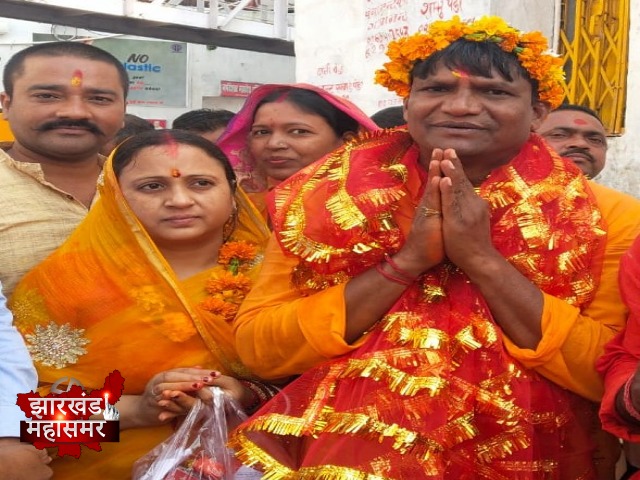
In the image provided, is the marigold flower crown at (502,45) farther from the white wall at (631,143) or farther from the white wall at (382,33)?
the white wall at (631,143)

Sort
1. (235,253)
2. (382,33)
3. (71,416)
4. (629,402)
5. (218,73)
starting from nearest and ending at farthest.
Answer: (629,402)
(71,416)
(235,253)
(382,33)
(218,73)

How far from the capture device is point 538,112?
2395 mm

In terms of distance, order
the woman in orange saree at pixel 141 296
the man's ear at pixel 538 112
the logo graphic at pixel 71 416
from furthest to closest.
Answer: the woman in orange saree at pixel 141 296 < the logo graphic at pixel 71 416 < the man's ear at pixel 538 112

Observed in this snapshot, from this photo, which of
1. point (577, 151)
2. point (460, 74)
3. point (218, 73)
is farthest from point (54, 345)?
point (218, 73)

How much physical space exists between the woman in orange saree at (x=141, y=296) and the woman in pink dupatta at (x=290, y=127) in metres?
0.55

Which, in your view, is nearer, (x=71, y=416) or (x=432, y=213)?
(x=432, y=213)

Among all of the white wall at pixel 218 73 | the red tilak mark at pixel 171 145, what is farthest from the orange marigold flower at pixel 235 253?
the white wall at pixel 218 73

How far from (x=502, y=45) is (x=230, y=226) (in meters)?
1.19

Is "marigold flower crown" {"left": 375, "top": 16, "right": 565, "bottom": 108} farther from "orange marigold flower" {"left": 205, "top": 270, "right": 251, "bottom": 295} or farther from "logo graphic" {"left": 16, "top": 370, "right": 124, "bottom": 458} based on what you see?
"logo graphic" {"left": 16, "top": 370, "right": 124, "bottom": 458}

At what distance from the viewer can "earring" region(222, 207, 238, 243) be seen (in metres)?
2.97

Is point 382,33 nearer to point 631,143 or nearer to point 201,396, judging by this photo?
point 631,143

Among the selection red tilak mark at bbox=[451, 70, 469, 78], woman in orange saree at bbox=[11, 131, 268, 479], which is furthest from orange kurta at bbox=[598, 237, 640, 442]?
woman in orange saree at bbox=[11, 131, 268, 479]

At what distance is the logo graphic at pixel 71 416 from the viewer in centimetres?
249

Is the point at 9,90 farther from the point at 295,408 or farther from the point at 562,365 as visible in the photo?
the point at 562,365
